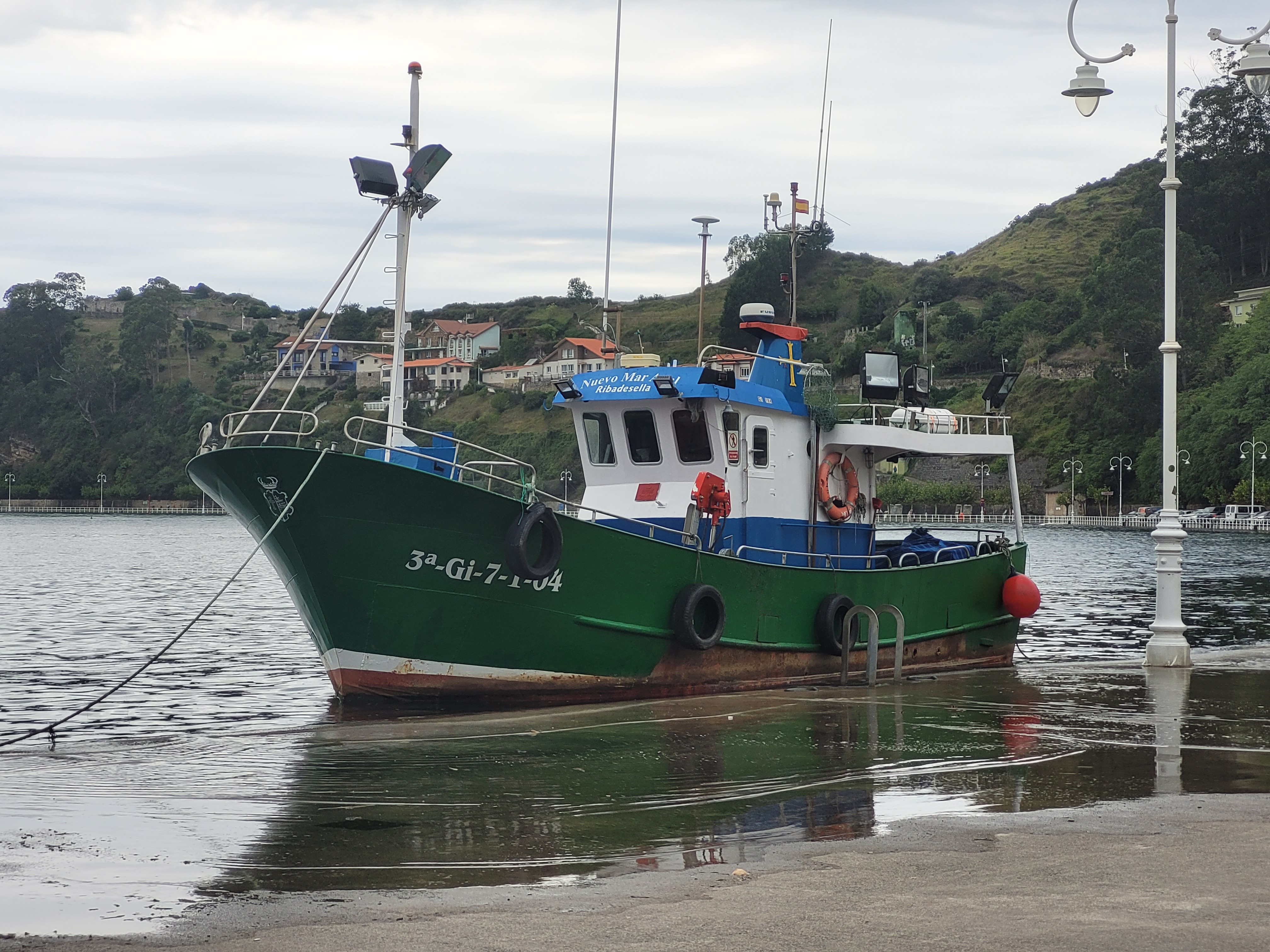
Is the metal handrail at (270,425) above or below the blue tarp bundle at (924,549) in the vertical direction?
above

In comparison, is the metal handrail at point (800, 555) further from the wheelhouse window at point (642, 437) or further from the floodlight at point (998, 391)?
the floodlight at point (998, 391)

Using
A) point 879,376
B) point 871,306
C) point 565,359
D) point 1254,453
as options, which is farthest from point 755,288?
point 879,376

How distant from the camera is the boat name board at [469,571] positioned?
1315cm

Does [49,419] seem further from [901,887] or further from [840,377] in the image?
[901,887]

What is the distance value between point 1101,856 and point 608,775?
4.23 metres

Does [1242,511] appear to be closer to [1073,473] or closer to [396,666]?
[1073,473]

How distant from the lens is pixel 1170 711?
13.5 m

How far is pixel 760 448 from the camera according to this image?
54.6 ft

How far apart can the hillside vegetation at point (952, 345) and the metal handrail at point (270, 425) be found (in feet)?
75.0

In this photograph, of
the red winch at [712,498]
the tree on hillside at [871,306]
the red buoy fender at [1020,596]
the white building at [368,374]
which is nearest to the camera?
the red winch at [712,498]

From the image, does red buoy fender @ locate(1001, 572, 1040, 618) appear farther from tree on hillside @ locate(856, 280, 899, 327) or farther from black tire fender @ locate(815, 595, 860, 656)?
tree on hillside @ locate(856, 280, 899, 327)

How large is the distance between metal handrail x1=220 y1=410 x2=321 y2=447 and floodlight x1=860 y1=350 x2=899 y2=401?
7.74 metres

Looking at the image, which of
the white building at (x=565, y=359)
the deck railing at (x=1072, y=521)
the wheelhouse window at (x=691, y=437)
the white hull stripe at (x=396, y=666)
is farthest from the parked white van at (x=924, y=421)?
the deck railing at (x=1072, y=521)

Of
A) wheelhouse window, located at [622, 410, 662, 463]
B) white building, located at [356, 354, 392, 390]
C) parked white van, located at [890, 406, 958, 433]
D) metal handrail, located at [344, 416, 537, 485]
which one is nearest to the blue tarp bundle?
parked white van, located at [890, 406, 958, 433]
